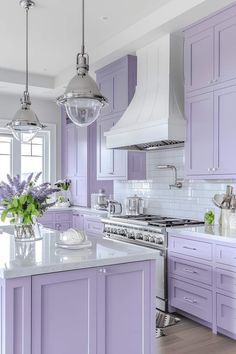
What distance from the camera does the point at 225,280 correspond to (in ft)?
10.5

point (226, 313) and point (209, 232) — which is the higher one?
point (209, 232)

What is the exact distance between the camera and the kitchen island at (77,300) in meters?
1.91

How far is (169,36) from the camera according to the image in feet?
13.9

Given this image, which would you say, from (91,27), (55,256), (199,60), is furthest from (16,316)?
(91,27)

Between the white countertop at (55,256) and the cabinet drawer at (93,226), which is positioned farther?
the cabinet drawer at (93,226)

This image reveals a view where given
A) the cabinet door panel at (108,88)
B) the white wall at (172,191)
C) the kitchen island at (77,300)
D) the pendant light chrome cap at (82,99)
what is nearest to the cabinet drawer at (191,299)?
the white wall at (172,191)

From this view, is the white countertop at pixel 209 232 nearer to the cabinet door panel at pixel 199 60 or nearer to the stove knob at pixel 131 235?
the stove knob at pixel 131 235

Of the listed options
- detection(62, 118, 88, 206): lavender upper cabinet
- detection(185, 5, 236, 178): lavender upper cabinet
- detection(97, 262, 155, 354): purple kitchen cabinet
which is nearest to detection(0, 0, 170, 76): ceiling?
detection(185, 5, 236, 178): lavender upper cabinet

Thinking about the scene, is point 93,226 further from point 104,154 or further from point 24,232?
point 24,232

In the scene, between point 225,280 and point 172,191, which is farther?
point 172,191

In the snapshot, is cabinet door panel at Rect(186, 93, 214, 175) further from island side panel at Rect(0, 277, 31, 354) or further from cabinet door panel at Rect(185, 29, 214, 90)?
island side panel at Rect(0, 277, 31, 354)

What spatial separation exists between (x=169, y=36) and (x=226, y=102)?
1173 millimetres

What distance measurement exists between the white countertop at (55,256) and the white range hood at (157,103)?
1794 mm

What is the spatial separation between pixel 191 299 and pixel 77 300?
181 centimetres
